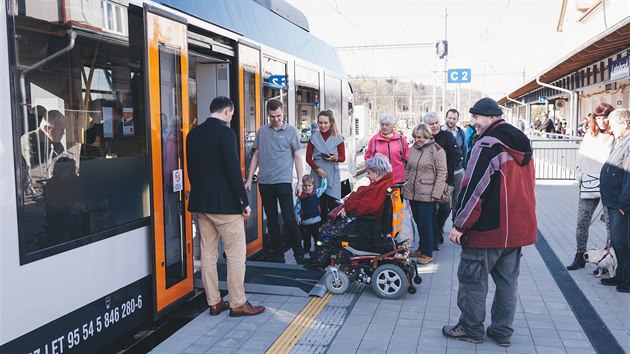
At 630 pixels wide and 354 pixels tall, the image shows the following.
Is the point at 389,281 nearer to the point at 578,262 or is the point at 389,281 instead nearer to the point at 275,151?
the point at 275,151

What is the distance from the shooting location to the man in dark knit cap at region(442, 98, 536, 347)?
454cm

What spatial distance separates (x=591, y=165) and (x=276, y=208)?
3.57m

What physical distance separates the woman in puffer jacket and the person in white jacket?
5.07ft

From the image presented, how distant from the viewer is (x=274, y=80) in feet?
26.4

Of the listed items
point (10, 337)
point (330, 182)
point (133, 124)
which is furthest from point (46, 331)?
point (330, 182)

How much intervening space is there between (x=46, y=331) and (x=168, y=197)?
67.1 inches

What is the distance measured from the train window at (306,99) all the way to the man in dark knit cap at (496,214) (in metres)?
4.71

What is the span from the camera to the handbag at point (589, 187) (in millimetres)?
6737

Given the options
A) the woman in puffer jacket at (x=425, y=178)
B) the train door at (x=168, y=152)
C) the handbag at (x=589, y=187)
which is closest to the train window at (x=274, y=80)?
the woman in puffer jacket at (x=425, y=178)

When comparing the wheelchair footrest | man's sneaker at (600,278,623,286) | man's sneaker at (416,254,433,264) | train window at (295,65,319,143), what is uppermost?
train window at (295,65,319,143)

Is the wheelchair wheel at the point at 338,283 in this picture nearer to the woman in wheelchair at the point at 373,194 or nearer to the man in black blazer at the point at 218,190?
the woman in wheelchair at the point at 373,194

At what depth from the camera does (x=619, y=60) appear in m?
13.7

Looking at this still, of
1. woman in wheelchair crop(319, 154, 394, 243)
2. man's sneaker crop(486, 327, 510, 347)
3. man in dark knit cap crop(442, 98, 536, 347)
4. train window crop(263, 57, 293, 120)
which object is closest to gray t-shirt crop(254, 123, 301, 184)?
train window crop(263, 57, 293, 120)

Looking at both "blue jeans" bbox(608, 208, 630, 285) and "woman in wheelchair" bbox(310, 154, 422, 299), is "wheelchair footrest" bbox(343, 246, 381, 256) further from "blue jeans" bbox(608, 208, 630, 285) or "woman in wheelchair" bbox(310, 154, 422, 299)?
"blue jeans" bbox(608, 208, 630, 285)
